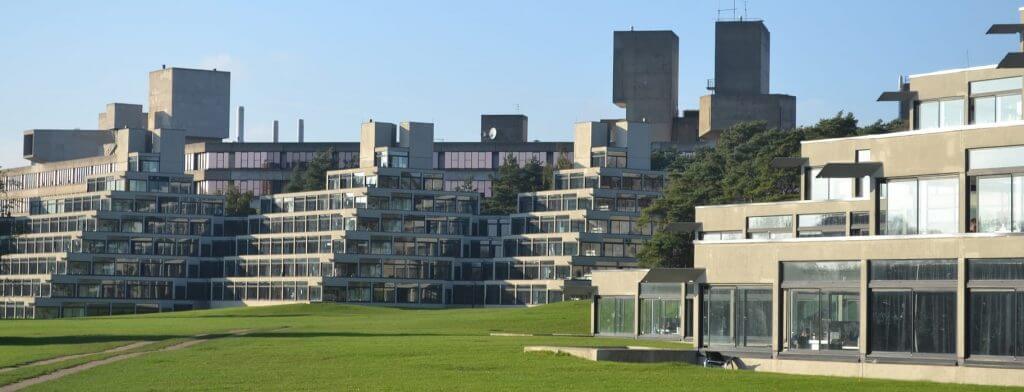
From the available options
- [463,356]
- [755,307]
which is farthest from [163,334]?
[755,307]

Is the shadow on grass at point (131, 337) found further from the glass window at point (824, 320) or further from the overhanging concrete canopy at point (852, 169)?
the glass window at point (824, 320)

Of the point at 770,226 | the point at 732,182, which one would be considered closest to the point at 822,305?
the point at 770,226

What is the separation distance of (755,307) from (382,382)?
2078 cm

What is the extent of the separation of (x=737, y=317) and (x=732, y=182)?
297 feet

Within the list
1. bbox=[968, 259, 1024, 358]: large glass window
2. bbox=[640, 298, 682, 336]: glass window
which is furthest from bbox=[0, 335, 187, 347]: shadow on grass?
bbox=[968, 259, 1024, 358]: large glass window

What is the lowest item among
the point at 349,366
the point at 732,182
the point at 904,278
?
the point at 349,366

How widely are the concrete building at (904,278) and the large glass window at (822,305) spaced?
0.06m

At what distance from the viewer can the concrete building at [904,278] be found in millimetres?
63625

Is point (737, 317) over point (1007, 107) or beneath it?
beneath

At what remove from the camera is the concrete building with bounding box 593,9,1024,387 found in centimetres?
6362

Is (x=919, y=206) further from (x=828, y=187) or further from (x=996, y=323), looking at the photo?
(x=828, y=187)

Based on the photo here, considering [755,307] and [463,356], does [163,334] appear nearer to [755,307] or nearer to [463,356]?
[463,356]

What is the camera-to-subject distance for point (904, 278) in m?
66.9

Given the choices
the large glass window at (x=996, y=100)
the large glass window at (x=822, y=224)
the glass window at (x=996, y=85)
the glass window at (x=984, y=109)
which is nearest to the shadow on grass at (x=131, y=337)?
the large glass window at (x=822, y=224)
